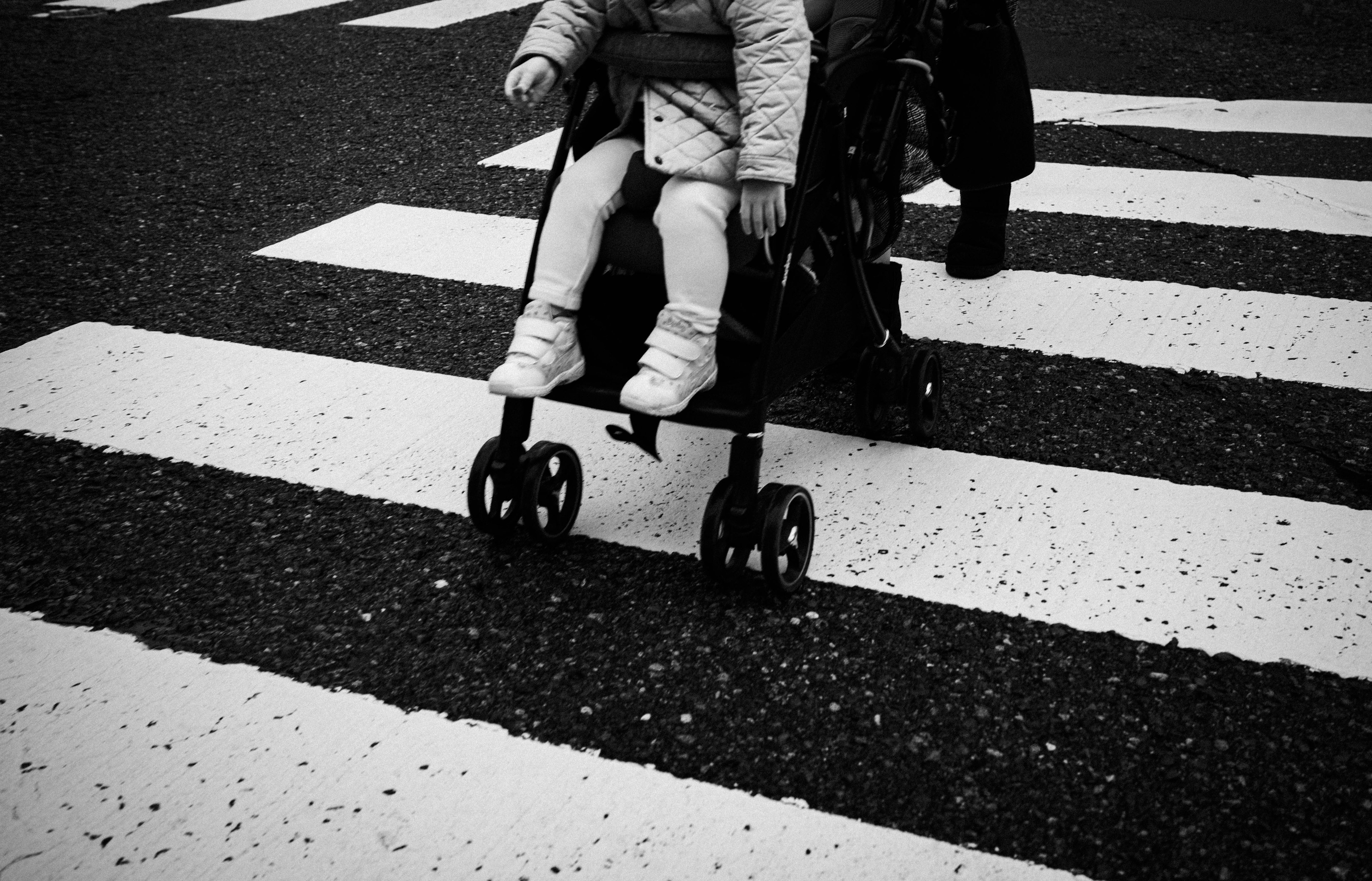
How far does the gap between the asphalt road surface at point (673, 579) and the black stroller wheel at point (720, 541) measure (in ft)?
0.32

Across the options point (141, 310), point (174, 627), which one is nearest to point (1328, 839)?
point (174, 627)

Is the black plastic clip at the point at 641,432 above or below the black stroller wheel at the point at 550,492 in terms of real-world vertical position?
above

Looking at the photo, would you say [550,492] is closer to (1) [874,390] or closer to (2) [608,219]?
(2) [608,219]

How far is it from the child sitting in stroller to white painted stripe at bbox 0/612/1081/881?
708mm

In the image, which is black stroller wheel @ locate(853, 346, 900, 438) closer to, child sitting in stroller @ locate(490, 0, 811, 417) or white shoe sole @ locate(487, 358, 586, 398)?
child sitting in stroller @ locate(490, 0, 811, 417)

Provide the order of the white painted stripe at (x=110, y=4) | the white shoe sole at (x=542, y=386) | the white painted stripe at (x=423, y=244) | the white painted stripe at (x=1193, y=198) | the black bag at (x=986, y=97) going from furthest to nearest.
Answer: the white painted stripe at (x=110, y=4)
the white painted stripe at (x=1193, y=198)
the white painted stripe at (x=423, y=244)
the black bag at (x=986, y=97)
the white shoe sole at (x=542, y=386)

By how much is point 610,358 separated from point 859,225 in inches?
29.1

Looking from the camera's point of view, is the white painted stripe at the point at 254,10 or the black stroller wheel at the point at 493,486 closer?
the black stroller wheel at the point at 493,486

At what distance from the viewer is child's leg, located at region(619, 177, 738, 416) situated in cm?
244

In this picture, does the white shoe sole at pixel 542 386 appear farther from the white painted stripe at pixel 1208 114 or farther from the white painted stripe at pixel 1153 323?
the white painted stripe at pixel 1208 114

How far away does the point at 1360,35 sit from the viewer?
7492 millimetres

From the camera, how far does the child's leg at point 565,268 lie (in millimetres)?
2525

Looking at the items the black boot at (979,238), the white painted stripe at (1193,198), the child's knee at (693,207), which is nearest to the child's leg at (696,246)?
the child's knee at (693,207)

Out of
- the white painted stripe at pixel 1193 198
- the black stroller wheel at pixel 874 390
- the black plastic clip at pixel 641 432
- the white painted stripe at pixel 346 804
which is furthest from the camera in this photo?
the white painted stripe at pixel 1193 198
